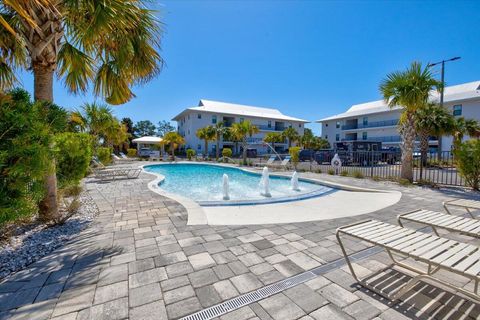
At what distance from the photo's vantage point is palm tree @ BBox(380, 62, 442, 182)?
28.3ft

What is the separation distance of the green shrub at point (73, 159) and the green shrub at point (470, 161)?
11686 mm

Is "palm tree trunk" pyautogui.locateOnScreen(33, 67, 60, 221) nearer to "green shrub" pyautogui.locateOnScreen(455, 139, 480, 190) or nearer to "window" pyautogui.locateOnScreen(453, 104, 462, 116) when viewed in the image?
"green shrub" pyautogui.locateOnScreen(455, 139, 480, 190)

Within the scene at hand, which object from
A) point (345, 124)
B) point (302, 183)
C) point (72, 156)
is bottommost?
point (302, 183)

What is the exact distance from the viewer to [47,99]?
4.08 meters

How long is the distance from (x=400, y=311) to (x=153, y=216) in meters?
4.32

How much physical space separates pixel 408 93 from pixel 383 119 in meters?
31.1

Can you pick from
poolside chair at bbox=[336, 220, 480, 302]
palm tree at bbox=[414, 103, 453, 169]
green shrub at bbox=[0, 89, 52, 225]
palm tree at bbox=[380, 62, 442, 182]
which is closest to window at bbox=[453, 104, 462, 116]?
palm tree at bbox=[414, 103, 453, 169]

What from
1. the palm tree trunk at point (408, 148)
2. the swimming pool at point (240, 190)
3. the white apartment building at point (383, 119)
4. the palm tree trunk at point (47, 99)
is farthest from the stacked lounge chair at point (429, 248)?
the white apartment building at point (383, 119)

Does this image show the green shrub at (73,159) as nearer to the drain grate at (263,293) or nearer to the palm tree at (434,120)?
the drain grate at (263,293)

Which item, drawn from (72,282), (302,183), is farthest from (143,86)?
(302,183)

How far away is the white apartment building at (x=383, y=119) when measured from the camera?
27094 millimetres

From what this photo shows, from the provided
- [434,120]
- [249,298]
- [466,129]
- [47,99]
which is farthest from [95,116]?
[466,129]

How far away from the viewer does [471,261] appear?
187 cm

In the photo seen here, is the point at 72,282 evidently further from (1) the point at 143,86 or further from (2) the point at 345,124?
(2) the point at 345,124
